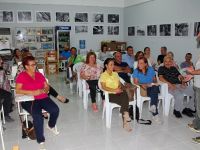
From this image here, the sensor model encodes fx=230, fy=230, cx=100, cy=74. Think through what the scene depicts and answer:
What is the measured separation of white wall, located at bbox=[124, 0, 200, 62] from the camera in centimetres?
620

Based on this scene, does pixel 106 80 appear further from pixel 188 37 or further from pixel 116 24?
pixel 116 24

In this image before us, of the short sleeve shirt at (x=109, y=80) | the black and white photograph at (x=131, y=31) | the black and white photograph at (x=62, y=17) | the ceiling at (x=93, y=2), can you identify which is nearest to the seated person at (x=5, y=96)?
the short sleeve shirt at (x=109, y=80)

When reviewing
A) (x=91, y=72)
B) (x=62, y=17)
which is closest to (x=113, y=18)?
(x=62, y=17)

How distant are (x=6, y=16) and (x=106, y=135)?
6603 mm

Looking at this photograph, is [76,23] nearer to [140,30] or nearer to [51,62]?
[51,62]

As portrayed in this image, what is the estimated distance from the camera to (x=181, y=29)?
6.57 metres

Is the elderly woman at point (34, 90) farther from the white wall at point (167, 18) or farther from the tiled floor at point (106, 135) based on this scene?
the white wall at point (167, 18)

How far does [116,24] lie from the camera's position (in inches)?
378

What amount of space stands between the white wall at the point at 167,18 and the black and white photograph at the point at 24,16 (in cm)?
382

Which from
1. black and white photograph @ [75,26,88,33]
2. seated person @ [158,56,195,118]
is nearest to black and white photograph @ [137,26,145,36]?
black and white photograph @ [75,26,88,33]

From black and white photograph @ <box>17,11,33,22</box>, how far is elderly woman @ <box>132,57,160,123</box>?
5.86 metres

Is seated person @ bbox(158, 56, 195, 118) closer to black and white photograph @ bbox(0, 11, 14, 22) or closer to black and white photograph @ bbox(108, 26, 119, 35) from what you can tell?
black and white photograph @ bbox(108, 26, 119, 35)

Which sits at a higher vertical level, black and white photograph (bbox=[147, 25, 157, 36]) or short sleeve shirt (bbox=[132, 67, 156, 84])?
black and white photograph (bbox=[147, 25, 157, 36])

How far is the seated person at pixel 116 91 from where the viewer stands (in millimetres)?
3475
